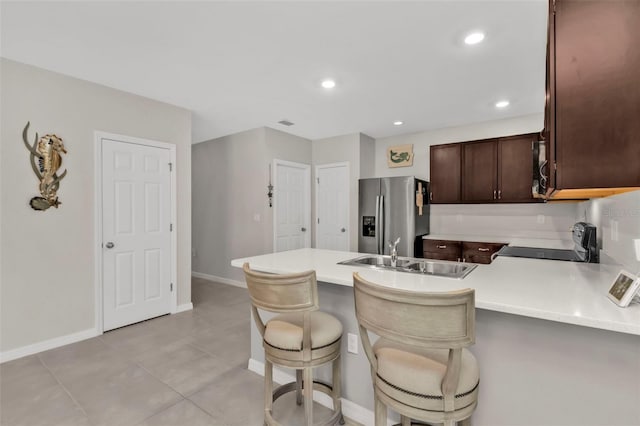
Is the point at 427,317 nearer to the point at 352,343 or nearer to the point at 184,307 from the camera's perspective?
the point at 352,343

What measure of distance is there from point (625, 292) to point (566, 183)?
0.45 meters

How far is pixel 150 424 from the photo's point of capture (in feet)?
5.93

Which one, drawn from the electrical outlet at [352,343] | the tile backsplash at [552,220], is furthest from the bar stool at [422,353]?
the tile backsplash at [552,220]

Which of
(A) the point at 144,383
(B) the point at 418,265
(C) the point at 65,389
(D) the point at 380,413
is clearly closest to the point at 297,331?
(D) the point at 380,413

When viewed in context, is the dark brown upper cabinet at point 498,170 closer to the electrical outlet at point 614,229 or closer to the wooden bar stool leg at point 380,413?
the electrical outlet at point 614,229

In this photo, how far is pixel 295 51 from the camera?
2.48 meters

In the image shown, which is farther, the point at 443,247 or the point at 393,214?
the point at 393,214

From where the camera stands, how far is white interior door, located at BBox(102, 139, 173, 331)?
126 inches

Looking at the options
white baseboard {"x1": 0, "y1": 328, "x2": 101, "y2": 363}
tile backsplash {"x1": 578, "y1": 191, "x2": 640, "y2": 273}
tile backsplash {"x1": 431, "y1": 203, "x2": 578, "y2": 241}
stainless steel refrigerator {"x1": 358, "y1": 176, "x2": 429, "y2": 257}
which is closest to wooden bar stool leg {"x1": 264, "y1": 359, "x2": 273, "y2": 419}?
tile backsplash {"x1": 578, "y1": 191, "x2": 640, "y2": 273}

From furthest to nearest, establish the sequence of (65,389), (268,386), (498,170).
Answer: (498,170)
(65,389)
(268,386)

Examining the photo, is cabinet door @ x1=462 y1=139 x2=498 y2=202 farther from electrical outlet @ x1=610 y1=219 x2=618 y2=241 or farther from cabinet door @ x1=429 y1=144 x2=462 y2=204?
electrical outlet @ x1=610 y1=219 x2=618 y2=241

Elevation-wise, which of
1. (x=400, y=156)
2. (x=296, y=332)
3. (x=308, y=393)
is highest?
(x=400, y=156)

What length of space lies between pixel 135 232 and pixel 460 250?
4012 mm

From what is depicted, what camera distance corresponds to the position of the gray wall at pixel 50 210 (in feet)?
8.53
